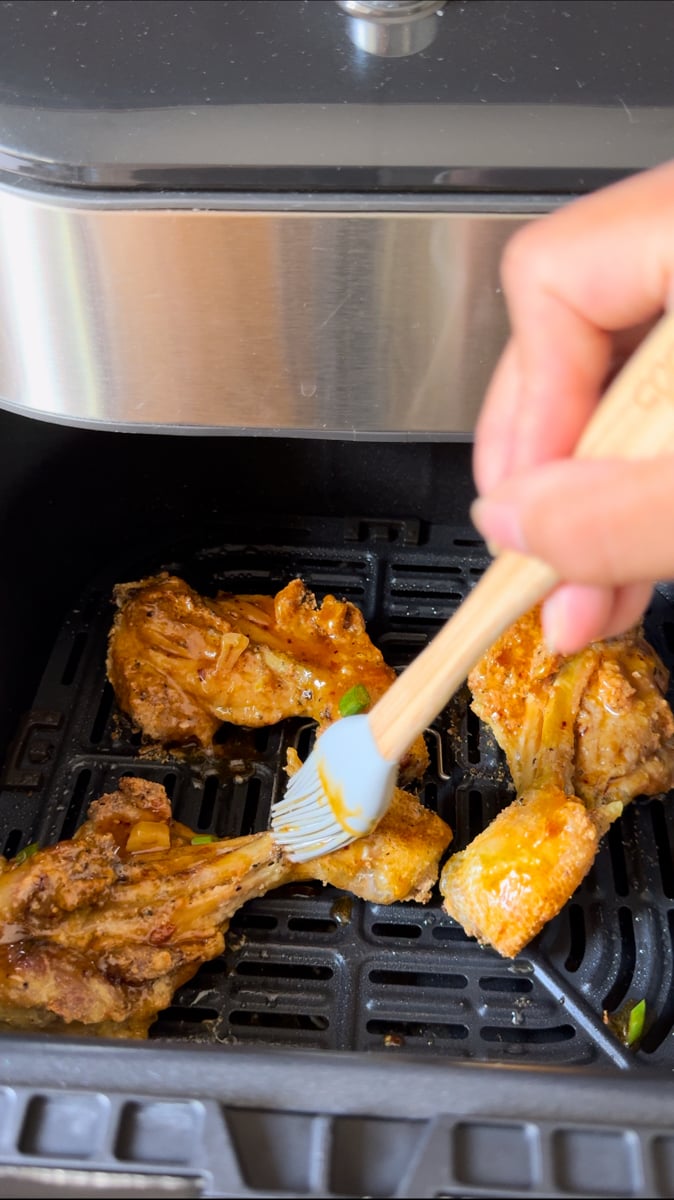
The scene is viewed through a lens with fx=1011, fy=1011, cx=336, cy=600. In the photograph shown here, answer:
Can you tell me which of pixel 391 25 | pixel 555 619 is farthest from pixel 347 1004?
pixel 391 25

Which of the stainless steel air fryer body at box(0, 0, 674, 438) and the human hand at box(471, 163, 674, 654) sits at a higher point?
the stainless steel air fryer body at box(0, 0, 674, 438)

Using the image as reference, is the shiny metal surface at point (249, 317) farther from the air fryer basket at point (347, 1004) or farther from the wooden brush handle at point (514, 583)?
the air fryer basket at point (347, 1004)

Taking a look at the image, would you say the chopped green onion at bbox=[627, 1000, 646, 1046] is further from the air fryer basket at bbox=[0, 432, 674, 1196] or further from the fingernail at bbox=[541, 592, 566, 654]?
the fingernail at bbox=[541, 592, 566, 654]

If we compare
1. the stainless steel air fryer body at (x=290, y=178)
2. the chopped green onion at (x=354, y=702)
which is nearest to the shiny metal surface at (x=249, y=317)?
the stainless steel air fryer body at (x=290, y=178)

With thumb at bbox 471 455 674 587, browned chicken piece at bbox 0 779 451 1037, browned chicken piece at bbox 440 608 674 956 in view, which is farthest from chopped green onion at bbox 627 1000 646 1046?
thumb at bbox 471 455 674 587

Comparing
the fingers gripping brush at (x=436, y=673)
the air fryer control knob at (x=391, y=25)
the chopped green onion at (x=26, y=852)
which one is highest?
the air fryer control knob at (x=391, y=25)
